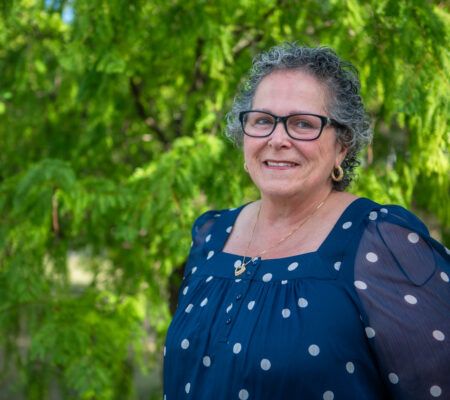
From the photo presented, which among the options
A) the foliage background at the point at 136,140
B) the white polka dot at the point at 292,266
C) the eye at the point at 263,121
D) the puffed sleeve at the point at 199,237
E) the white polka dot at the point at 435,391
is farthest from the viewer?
the foliage background at the point at 136,140

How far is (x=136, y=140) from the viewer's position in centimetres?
443

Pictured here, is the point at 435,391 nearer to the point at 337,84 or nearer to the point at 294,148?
the point at 294,148

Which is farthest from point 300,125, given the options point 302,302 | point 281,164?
point 302,302

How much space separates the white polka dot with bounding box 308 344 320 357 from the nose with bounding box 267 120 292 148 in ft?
1.91

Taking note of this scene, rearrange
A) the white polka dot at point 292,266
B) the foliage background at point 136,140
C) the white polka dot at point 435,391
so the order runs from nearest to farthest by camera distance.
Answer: the white polka dot at point 435,391 → the white polka dot at point 292,266 → the foliage background at point 136,140

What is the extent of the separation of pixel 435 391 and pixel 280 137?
0.79m

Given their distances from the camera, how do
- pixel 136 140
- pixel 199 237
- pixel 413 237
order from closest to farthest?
pixel 413 237, pixel 199 237, pixel 136 140

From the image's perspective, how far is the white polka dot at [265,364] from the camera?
168cm

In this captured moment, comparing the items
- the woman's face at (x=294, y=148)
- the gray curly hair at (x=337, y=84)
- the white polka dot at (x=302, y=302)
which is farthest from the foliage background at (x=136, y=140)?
the white polka dot at (x=302, y=302)

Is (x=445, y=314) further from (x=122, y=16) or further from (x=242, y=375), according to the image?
(x=122, y=16)

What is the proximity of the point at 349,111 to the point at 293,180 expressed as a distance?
0.87 feet

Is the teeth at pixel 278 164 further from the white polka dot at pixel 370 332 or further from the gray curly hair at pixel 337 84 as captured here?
the white polka dot at pixel 370 332

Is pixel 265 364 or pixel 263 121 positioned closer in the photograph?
pixel 265 364

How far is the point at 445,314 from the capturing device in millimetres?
1627
